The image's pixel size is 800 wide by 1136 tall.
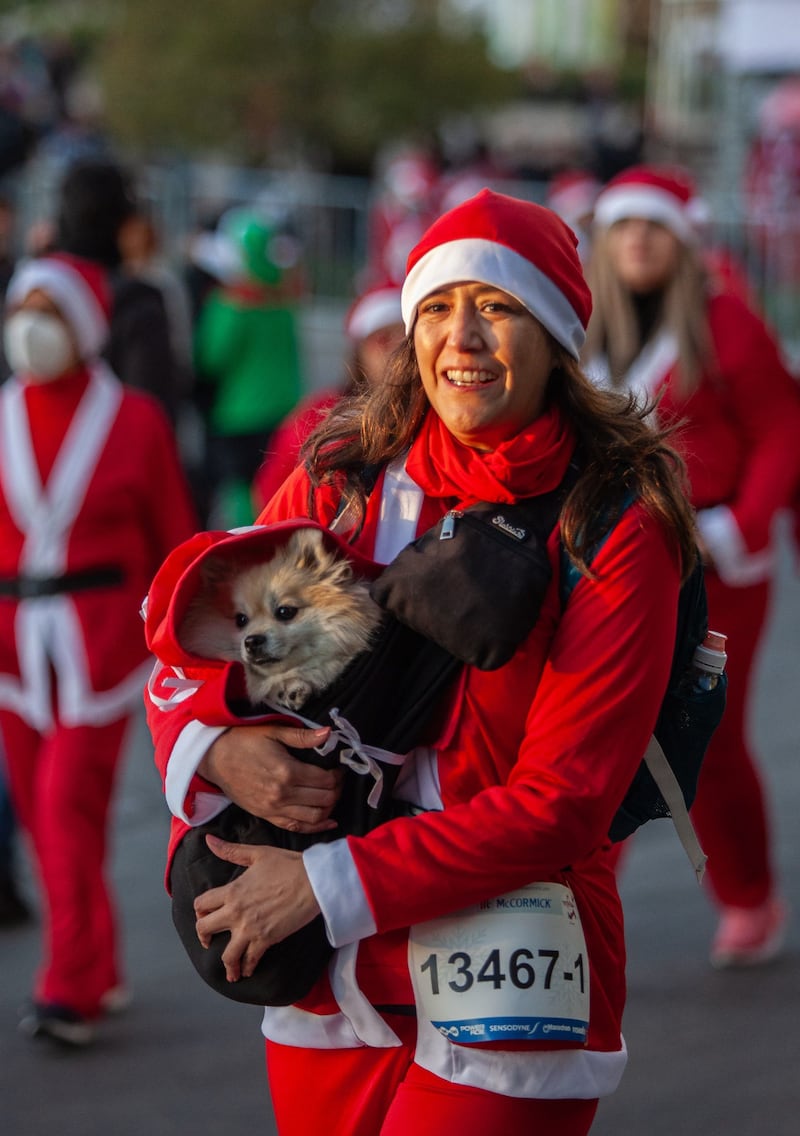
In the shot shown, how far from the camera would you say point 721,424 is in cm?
518

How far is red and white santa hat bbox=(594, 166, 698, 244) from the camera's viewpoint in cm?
534

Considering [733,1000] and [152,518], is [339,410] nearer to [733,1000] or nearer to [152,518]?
[152,518]

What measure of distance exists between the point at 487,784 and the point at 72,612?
107 inches

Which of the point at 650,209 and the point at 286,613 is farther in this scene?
the point at 650,209

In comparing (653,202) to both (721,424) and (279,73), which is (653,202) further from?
(279,73)

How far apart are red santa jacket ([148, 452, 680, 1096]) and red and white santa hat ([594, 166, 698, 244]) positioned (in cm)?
285

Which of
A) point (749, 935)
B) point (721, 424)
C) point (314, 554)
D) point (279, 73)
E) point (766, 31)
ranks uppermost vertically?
point (766, 31)

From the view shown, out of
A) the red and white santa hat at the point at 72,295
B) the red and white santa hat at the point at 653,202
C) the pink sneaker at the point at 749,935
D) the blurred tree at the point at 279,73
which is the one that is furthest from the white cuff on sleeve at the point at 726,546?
the blurred tree at the point at 279,73

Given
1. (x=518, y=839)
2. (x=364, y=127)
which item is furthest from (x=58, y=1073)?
(x=364, y=127)

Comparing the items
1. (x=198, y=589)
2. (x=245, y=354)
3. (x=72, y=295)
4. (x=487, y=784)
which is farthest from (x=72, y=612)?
(x=245, y=354)

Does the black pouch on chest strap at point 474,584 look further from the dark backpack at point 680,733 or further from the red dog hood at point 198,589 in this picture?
the dark backpack at point 680,733

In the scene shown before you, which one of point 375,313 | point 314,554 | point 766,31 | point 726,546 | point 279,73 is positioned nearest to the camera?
point 314,554

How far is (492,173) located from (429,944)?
21.8 m

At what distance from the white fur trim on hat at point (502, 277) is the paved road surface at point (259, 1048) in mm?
2543
